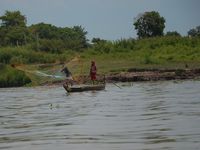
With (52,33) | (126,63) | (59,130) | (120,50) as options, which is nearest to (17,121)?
(59,130)

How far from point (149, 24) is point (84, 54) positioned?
12.5 m

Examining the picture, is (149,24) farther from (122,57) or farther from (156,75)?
(156,75)

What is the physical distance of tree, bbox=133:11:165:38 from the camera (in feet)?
225

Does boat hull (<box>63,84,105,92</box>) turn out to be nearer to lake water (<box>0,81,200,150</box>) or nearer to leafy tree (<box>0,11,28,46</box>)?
lake water (<box>0,81,200,150</box>)

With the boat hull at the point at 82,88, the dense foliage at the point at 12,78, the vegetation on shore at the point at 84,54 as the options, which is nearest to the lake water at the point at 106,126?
the boat hull at the point at 82,88

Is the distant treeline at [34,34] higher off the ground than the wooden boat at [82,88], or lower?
higher

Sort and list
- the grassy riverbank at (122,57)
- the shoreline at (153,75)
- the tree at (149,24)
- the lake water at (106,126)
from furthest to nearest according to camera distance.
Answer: the tree at (149,24)
the grassy riverbank at (122,57)
the shoreline at (153,75)
the lake water at (106,126)

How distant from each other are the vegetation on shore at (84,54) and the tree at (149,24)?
13 cm

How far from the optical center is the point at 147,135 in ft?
43.7

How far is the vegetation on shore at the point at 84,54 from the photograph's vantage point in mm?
47562

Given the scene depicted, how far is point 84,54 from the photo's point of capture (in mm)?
60000

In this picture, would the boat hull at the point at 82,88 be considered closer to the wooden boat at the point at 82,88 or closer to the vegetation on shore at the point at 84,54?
the wooden boat at the point at 82,88

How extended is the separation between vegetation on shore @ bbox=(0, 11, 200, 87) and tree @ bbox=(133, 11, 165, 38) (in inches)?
4.9

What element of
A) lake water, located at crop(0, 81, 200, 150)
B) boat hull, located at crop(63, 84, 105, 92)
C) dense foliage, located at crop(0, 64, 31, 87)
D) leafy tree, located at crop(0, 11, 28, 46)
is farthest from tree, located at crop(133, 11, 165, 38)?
lake water, located at crop(0, 81, 200, 150)
